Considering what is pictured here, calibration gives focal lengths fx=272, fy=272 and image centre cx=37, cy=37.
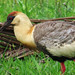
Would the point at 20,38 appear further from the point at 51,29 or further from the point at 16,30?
the point at 51,29

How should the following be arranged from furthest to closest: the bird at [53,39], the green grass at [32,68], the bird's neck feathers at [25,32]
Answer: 1. the green grass at [32,68]
2. the bird's neck feathers at [25,32]
3. the bird at [53,39]

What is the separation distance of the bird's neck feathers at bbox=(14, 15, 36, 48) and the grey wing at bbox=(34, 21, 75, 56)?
8 cm

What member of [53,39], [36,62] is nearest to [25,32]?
[53,39]

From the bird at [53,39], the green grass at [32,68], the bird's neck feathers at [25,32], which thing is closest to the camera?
Answer: the bird at [53,39]

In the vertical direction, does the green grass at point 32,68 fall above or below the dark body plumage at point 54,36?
below

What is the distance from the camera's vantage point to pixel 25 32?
3.12 m

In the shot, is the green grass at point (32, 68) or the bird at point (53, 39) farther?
the green grass at point (32, 68)

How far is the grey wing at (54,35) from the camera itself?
2.91m

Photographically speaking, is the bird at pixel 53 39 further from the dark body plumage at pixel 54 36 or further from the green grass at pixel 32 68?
the green grass at pixel 32 68

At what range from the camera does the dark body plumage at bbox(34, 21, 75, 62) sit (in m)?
2.91

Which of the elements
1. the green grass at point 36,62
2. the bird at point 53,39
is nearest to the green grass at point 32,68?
the green grass at point 36,62

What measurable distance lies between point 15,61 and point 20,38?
0.59 metres

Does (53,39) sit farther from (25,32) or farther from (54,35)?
(25,32)

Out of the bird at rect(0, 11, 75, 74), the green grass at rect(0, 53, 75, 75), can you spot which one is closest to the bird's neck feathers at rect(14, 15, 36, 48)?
the bird at rect(0, 11, 75, 74)
